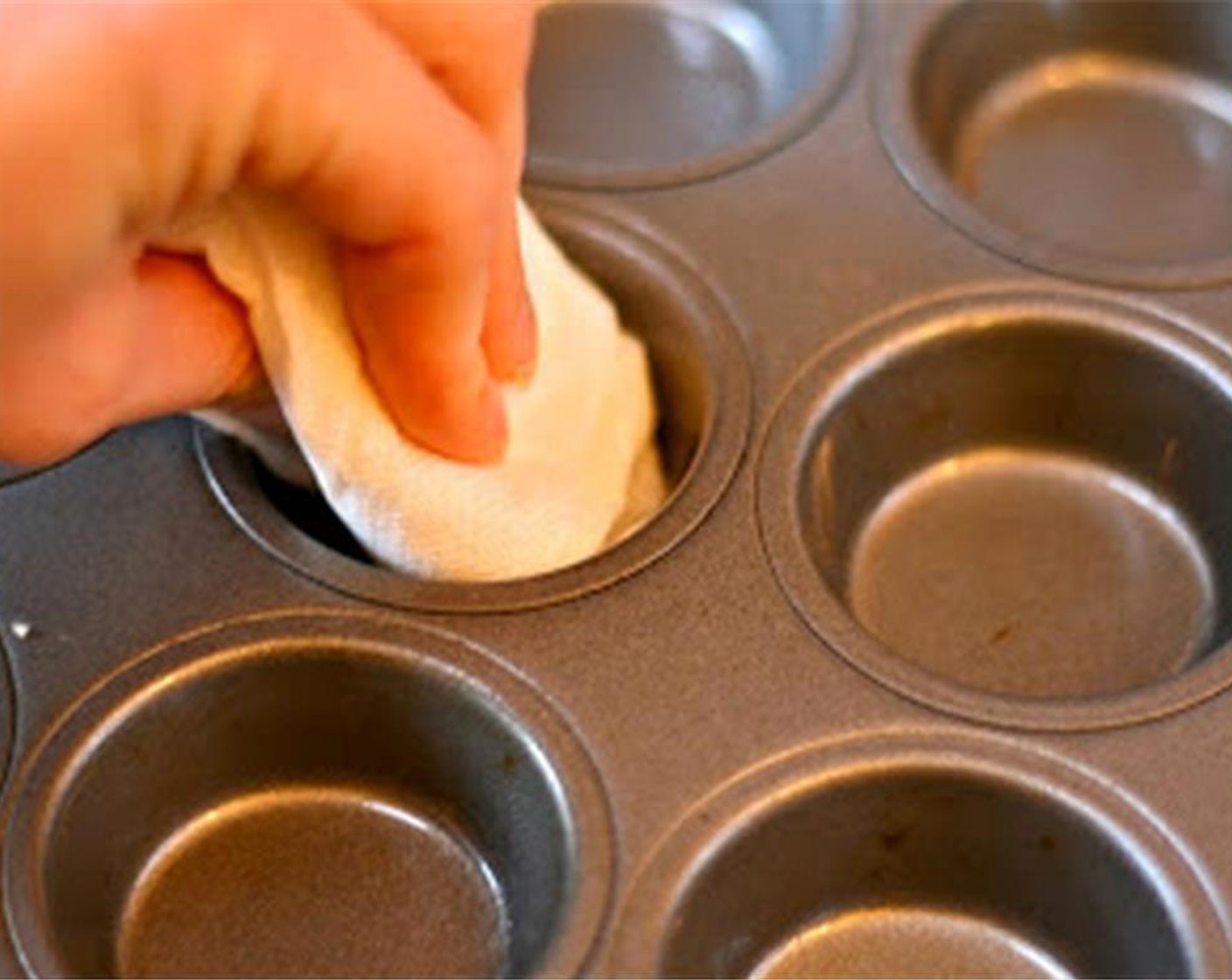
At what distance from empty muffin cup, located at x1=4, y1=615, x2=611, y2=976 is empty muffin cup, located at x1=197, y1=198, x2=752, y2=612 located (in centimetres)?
3

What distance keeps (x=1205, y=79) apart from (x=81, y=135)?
0.70m

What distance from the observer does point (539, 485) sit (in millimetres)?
848

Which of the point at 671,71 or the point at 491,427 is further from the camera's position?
the point at 671,71

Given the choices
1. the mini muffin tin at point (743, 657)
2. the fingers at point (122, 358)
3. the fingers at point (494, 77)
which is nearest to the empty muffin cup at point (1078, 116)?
the mini muffin tin at point (743, 657)

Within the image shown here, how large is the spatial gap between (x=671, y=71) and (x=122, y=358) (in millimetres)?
473

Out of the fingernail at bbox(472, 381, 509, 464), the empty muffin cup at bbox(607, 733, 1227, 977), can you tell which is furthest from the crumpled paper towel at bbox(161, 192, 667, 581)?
the empty muffin cup at bbox(607, 733, 1227, 977)

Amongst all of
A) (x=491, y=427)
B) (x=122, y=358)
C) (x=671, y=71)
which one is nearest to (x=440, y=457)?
(x=491, y=427)

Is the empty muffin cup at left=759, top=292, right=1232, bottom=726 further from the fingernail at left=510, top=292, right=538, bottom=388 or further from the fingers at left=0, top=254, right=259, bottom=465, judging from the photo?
the fingers at left=0, top=254, right=259, bottom=465

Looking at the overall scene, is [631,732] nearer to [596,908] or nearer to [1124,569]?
[596,908]

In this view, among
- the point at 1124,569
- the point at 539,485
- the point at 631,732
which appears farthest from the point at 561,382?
the point at 1124,569

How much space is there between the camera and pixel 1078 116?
3.71 ft

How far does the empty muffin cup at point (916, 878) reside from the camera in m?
0.74

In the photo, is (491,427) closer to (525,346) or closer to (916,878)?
(525,346)

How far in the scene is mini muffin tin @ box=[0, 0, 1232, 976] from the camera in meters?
0.76
